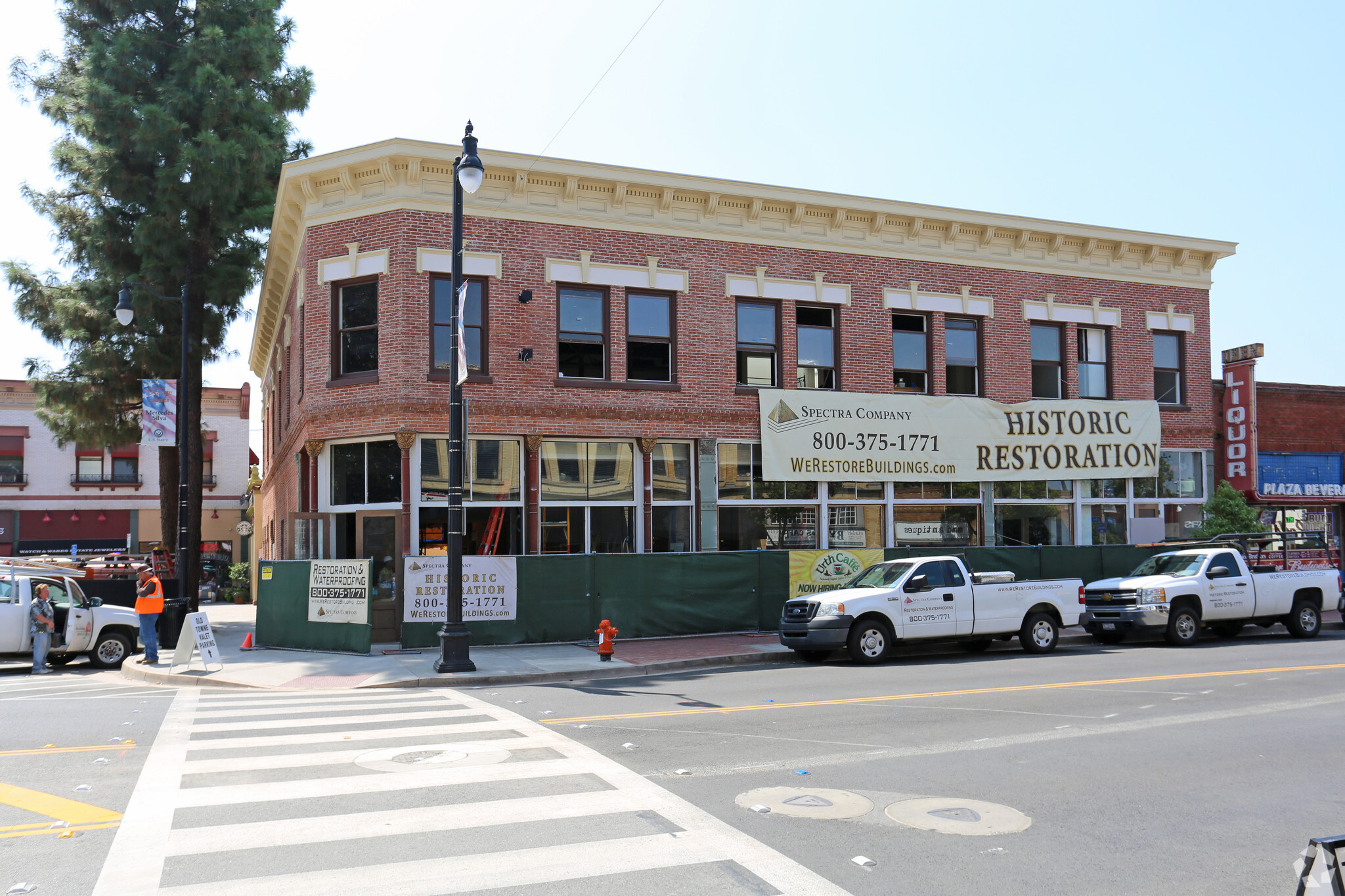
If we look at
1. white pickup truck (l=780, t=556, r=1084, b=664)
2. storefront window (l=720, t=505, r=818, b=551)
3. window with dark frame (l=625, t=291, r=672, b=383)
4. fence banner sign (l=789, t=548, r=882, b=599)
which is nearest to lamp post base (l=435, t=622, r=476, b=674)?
white pickup truck (l=780, t=556, r=1084, b=664)

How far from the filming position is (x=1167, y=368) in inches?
1045

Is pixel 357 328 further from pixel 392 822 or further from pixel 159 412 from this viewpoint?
pixel 392 822

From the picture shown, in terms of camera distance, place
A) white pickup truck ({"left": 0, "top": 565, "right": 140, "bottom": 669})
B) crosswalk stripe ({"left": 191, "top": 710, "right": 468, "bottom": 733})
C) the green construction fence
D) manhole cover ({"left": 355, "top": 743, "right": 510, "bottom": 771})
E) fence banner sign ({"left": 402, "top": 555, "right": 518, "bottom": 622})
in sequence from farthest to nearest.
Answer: the green construction fence < fence banner sign ({"left": 402, "top": 555, "right": 518, "bottom": 622}) < white pickup truck ({"left": 0, "top": 565, "right": 140, "bottom": 669}) < crosswalk stripe ({"left": 191, "top": 710, "right": 468, "bottom": 733}) < manhole cover ({"left": 355, "top": 743, "right": 510, "bottom": 771})

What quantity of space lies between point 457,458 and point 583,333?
Result: 20.5 ft

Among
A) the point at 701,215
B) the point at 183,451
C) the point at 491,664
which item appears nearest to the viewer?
the point at 491,664

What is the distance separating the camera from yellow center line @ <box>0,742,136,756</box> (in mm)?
9000

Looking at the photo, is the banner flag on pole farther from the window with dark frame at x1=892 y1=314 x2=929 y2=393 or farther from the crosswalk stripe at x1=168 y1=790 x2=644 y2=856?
the window with dark frame at x1=892 y1=314 x2=929 y2=393

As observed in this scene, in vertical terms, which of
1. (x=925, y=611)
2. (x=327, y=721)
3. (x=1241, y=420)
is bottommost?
(x=327, y=721)

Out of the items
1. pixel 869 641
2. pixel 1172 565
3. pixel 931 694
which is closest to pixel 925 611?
pixel 869 641

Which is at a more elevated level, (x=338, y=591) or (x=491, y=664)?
(x=338, y=591)

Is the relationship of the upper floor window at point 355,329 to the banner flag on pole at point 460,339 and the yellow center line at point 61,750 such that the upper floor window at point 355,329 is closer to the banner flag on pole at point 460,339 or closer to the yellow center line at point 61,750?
the banner flag on pole at point 460,339

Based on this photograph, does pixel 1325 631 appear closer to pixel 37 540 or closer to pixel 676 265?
pixel 676 265

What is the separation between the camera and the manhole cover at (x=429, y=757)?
817cm

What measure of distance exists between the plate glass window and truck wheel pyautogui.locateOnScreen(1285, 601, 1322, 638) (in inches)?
753
